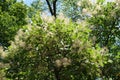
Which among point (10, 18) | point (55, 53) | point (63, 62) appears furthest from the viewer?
point (10, 18)

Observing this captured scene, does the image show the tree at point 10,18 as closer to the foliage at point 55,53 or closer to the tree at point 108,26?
the tree at point 108,26

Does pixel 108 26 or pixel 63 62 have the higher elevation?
pixel 108 26

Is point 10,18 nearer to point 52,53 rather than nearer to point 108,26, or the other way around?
point 108,26

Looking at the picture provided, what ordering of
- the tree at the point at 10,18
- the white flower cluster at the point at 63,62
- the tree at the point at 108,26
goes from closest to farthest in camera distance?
the white flower cluster at the point at 63,62
the tree at the point at 108,26
the tree at the point at 10,18

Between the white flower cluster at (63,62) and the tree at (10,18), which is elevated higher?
the tree at (10,18)

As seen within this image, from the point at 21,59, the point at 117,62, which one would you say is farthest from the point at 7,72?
the point at 117,62

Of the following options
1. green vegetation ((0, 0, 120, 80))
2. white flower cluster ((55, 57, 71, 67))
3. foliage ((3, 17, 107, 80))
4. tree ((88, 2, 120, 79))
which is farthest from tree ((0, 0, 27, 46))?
white flower cluster ((55, 57, 71, 67))

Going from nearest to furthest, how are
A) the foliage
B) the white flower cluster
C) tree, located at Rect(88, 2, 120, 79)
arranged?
the white flower cluster, the foliage, tree, located at Rect(88, 2, 120, 79)

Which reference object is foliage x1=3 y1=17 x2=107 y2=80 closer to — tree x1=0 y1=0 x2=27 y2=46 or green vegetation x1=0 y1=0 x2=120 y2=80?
green vegetation x1=0 y1=0 x2=120 y2=80

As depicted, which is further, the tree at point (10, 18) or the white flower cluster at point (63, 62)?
the tree at point (10, 18)

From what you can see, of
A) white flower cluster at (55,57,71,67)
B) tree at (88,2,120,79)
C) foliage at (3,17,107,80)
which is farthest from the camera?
tree at (88,2,120,79)

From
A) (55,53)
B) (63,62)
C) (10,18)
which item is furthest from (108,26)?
(10,18)

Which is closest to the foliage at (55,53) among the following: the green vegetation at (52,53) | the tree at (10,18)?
the green vegetation at (52,53)

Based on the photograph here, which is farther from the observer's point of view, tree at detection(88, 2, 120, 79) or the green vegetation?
tree at detection(88, 2, 120, 79)
